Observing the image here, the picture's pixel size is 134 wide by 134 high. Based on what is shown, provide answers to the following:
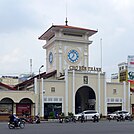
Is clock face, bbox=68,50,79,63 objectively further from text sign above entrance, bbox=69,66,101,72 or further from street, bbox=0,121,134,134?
street, bbox=0,121,134,134

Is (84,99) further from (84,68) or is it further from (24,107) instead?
(24,107)

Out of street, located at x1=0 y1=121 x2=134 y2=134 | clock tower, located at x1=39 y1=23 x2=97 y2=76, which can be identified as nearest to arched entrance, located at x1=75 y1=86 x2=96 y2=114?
clock tower, located at x1=39 y1=23 x2=97 y2=76

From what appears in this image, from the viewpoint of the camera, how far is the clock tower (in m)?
56.4

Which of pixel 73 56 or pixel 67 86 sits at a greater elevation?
pixel 73 56

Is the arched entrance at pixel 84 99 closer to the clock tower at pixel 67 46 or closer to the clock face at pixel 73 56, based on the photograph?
the clock tower at pixel 67 46

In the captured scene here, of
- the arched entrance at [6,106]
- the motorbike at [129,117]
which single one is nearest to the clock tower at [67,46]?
the arched entrance at [6,106]

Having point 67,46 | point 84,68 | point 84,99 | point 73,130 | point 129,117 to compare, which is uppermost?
point 67,46

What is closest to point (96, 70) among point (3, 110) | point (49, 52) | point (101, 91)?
point (101, 91)

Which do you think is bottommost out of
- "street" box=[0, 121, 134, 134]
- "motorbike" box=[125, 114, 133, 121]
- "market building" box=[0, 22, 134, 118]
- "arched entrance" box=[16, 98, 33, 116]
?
"motorbike" box=[125, 114, 133, 121]

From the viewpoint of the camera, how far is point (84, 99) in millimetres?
58688

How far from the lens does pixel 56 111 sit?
51.5 m

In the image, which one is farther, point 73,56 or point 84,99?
point 84,99

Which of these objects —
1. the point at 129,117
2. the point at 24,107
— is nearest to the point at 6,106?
the point at 24,107

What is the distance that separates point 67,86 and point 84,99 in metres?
7.90
